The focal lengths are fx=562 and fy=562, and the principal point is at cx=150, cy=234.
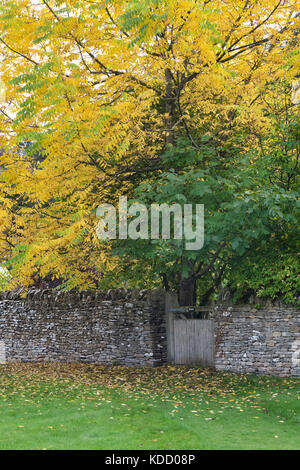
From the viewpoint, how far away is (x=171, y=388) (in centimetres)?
1289

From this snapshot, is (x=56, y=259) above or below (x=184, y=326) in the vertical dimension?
above

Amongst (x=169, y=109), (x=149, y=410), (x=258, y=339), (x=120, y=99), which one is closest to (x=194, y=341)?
(x=258, y=339)

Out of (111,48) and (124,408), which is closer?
(124,408)

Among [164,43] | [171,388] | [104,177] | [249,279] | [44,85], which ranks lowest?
[171,388]

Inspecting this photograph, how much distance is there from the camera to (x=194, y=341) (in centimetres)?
1543

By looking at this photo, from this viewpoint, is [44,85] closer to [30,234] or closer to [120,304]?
[30,234]

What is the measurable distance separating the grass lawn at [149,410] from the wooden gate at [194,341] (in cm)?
53

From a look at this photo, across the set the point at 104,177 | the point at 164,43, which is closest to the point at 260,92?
the point at 164,43

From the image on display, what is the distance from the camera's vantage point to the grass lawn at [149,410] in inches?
326

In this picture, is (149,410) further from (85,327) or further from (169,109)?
(85,327)

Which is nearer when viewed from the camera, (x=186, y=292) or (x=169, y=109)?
(x=169, y=109)

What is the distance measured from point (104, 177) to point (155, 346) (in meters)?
5.58

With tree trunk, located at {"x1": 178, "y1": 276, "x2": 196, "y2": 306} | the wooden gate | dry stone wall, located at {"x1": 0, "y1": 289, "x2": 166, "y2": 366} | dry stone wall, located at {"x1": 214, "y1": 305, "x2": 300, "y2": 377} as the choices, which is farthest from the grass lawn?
tree trunk, located at {"x1": 178, "y1": 276, "x2": 196, "y2": 306}

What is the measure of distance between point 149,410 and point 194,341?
510cm
